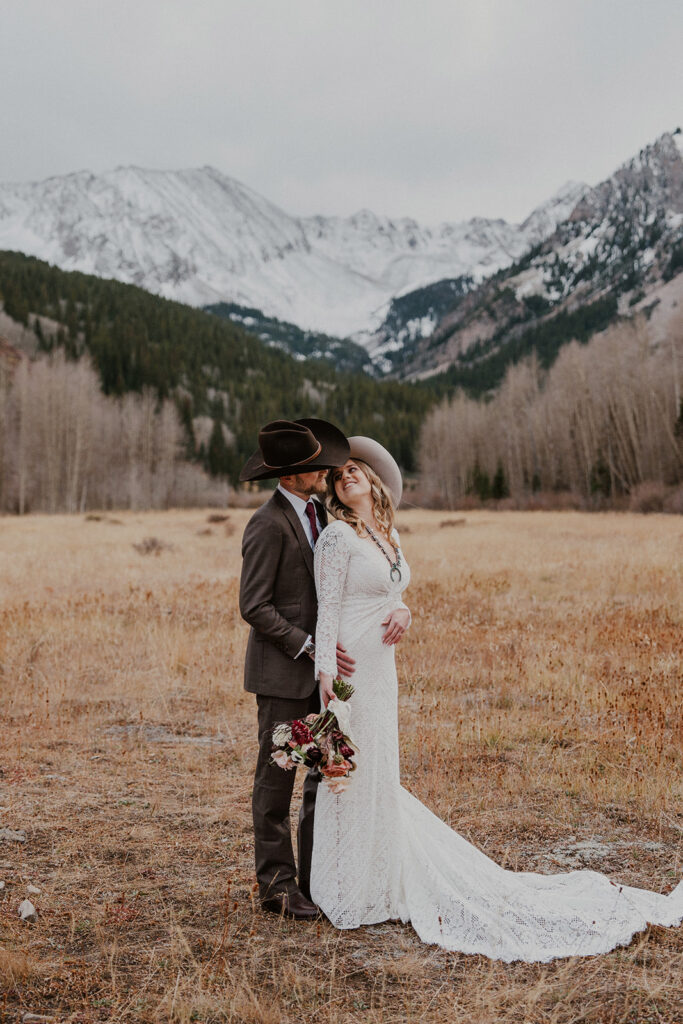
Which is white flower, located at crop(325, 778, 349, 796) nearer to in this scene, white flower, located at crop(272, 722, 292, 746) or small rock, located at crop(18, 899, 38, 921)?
white flower, located at crop(272, 722, 292, 746)

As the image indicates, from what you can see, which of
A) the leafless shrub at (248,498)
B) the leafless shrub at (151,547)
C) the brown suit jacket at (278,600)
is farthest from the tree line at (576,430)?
the brown suit jacket at (278,600)

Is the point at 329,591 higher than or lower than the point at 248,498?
lower

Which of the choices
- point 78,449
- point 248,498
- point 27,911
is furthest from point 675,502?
point 248,498

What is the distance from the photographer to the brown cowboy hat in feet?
14.2

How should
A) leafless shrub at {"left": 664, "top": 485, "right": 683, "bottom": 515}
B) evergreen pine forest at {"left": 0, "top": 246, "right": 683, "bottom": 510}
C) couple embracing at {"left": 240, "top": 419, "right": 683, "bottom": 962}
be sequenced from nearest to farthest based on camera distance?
couple embracing at {"left": 240, "top": 419, "right": 683, "bottom": 962} → leafless shrub at {"left": 664, "top": 485, "right": 683, "bottom": 515} → evergreen pine forest at {"left": 0, "top": 246, "right": 683, "bottom": 510}

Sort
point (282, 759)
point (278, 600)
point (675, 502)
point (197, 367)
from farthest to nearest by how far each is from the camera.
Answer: point (197, 367)
point (675, 502)
point (278, 600)
point (282, 759)

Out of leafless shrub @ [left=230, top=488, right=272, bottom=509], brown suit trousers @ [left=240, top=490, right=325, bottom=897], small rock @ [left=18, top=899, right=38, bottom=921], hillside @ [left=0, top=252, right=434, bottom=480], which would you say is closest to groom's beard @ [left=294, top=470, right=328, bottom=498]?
brown suit trousers @ [left=240, top=490, right=325, bottom=897]

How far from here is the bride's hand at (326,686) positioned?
413 cm

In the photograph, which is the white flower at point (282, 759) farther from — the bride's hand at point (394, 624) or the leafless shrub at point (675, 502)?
the leafless shrub at point (675, 502)

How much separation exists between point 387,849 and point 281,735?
89cm

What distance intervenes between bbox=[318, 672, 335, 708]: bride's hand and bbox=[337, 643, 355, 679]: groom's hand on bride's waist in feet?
0.37

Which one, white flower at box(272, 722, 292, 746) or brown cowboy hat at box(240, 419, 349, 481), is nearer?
white flower at box(272, 722, 292, 746)

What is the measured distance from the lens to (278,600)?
14.5 ft

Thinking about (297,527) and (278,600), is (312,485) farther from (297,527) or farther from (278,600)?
(278,600)
